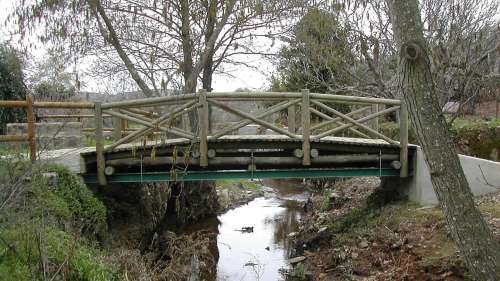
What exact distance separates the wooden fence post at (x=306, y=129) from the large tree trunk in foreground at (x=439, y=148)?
150 inches

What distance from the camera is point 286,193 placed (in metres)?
18.8

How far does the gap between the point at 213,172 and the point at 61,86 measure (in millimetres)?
12047

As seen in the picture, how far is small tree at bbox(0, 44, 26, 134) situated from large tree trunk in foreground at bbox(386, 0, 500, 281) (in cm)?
1175

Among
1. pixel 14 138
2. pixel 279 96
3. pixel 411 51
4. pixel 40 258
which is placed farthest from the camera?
pixel 279 96

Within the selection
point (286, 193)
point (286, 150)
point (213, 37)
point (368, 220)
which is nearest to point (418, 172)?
point (368, 220)

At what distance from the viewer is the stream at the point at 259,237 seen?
32.5ft

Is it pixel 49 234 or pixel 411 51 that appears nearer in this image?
pixel 411 51

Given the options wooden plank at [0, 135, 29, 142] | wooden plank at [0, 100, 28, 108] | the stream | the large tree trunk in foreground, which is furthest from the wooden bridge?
the large tree trunk in foreground

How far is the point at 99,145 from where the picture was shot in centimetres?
910

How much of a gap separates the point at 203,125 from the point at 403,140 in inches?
149

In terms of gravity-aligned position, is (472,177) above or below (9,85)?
below

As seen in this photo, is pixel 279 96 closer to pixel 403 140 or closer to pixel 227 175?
pixel 227 175

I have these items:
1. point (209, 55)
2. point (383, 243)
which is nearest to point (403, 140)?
point (383, 243)

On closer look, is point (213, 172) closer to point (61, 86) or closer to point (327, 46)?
point (327, 46)
